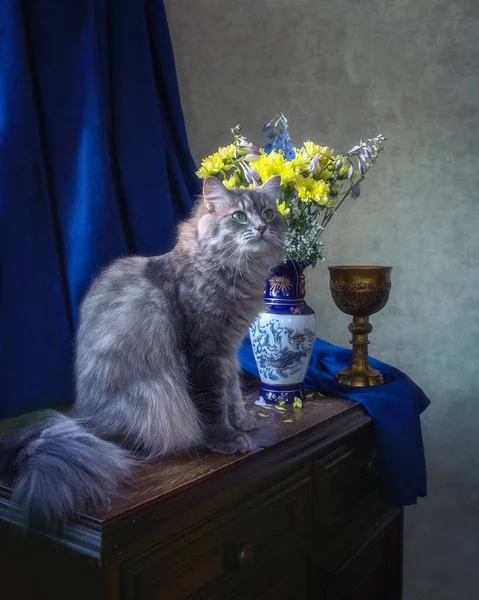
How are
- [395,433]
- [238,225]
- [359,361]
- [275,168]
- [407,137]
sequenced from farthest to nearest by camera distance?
[407,137] → [359,361] → [395,433] → [275,168] → [238,225]

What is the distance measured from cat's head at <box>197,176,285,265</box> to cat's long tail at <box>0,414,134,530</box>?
0.37 metres

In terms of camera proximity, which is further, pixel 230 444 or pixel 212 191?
pixel 212 191

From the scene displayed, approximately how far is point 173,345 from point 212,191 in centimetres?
29

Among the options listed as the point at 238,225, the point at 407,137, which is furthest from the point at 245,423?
the point at 407,137

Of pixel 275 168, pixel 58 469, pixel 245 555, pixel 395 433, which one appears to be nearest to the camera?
pixel 58 469

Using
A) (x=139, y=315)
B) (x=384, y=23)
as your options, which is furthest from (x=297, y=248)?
(x=384, y=23)

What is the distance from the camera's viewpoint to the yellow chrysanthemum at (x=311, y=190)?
1.14 m

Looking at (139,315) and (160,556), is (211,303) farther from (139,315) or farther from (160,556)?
(160,556)

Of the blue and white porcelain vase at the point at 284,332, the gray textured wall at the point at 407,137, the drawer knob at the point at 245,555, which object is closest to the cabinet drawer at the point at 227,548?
the drawer knob at the point at 245,555

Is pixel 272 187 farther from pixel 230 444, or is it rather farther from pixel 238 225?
pixel 230 444

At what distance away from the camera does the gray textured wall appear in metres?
1.77

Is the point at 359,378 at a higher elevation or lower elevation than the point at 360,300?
lower

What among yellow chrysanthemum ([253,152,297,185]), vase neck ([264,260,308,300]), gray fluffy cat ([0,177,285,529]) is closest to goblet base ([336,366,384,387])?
vase neck ([264,260,308,300])

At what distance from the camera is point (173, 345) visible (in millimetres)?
934
